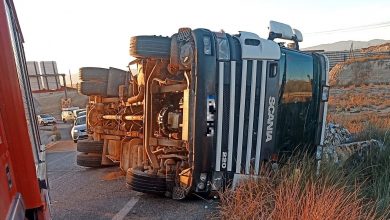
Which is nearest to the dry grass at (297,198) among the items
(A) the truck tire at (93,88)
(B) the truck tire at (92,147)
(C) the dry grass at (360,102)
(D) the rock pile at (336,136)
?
(D) the rock pile at (336,136)

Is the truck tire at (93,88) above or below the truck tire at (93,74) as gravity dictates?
below

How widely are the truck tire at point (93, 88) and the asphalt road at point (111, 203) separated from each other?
1612mm

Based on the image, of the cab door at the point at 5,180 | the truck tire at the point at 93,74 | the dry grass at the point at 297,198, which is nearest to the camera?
the cab door at the point at 5,180

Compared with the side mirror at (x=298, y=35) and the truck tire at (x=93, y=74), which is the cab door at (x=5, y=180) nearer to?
the side mirror at (x=298, y=35)

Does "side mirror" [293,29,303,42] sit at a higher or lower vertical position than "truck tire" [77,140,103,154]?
higher

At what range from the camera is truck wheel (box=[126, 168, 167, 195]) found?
4.69 meters

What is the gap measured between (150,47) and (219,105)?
105cm

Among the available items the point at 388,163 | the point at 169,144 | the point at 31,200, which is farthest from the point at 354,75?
A: the point at 31,200

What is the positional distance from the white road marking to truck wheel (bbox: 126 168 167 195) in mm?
204

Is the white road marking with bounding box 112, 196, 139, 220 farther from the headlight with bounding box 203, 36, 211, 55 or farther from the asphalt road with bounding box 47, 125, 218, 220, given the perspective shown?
the headlight with bounding box 203, 36, 211, 55

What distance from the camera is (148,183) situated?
186 inches

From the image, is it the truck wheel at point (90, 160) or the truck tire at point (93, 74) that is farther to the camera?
the truck wheel at point (90, 160)

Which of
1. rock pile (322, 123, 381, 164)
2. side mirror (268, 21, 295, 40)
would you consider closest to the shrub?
rock pile (322, 123, 381, 164)

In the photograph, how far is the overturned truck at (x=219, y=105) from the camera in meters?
4.11
